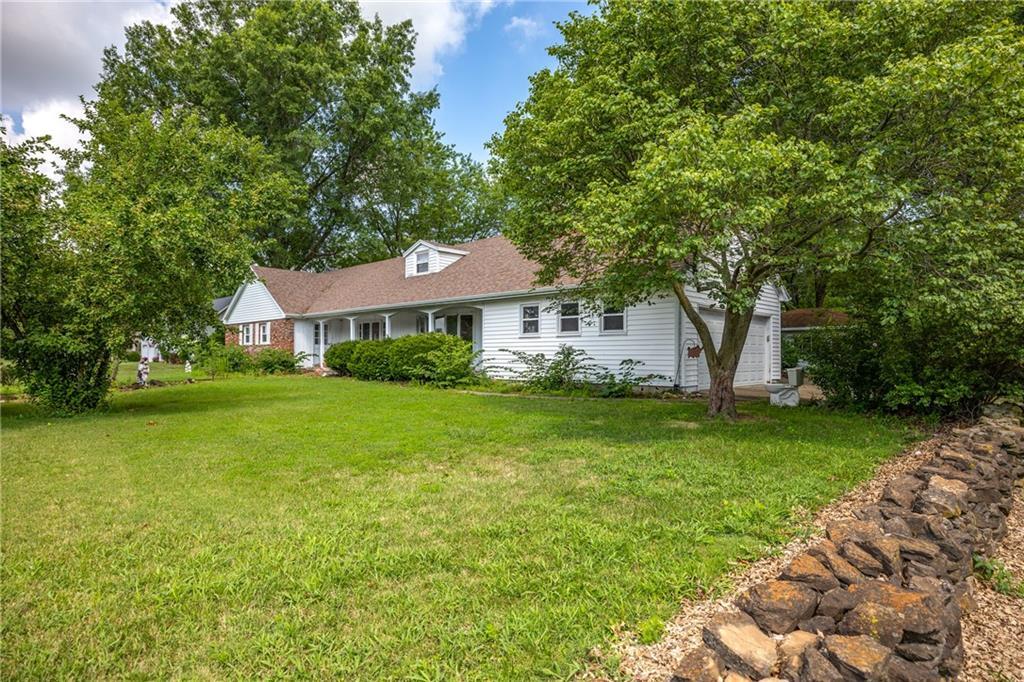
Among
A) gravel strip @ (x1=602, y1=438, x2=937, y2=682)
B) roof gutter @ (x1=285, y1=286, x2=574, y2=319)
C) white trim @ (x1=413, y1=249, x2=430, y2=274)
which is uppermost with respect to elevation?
white trim @ (x1=413, y1=249, x2=430, y2=274)

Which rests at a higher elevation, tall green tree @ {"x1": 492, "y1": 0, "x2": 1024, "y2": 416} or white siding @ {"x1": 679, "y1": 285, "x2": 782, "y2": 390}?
tall green tree @ {"x1": 492, "y1": 0, "x2": 1024, "y2": 416}

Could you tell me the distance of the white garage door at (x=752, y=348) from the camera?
47.9ft

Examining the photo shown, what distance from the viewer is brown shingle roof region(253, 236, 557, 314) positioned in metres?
17.3

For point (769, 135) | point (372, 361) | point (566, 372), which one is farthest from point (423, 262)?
point (769, 135)

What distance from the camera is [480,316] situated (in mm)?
18484

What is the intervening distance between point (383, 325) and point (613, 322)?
1163cm

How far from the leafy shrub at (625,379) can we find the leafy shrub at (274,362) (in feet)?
49.1

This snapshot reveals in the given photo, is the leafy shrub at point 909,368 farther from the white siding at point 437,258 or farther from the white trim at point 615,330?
the white siding at point 437,258

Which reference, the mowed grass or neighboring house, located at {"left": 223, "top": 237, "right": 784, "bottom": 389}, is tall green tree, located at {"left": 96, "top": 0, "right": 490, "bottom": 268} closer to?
neighboring house, located at {"left": 223, "top": 237, "right": 784, "bottom": 389}

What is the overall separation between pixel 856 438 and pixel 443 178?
97.2 feet

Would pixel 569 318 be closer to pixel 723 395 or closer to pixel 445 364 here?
pixel 445 364

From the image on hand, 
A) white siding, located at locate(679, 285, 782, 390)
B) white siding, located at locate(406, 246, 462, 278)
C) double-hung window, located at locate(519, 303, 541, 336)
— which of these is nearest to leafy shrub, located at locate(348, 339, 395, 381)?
white siding, located at locate(406, 246, 462, 278)

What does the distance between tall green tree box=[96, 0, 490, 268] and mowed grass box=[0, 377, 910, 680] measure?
69.7 feet

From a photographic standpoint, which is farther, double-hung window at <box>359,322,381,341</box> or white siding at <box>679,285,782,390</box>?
double-hung window at <box>359,322,381,341</box>
